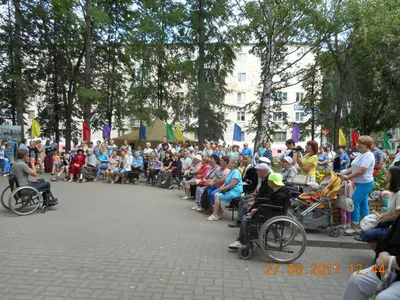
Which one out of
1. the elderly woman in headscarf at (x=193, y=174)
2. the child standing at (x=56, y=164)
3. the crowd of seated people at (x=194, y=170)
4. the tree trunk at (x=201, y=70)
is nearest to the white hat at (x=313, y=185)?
the crowd of seated people at (x=194, y=170)

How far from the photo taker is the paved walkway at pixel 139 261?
12.9 ft

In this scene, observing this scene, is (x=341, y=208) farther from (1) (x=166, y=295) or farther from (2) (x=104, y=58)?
(2) (x=104, y=58)

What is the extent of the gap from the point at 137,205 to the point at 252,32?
10844 millimetres

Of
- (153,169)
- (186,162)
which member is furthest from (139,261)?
(153,169)

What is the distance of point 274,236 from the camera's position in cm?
514

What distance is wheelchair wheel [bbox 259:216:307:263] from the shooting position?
495 cm

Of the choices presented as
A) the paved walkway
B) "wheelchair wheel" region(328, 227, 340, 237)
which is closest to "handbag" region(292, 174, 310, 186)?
"wheelchair wheel" region(328, 227, 340, 237)

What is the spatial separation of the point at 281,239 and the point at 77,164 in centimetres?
1182

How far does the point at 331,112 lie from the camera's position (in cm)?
2798

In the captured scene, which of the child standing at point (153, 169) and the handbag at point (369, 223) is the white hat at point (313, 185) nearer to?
the handbag at point (369, 223)

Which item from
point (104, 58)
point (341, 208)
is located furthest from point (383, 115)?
point (341, 208)

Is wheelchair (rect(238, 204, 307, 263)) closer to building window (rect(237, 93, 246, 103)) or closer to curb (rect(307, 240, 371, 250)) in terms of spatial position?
curb (rect(307, 240, 371, 250))

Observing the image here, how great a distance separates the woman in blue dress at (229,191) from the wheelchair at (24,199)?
4.16 m

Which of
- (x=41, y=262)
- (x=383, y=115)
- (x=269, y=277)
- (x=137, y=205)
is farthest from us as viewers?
(x=383, y=115)
